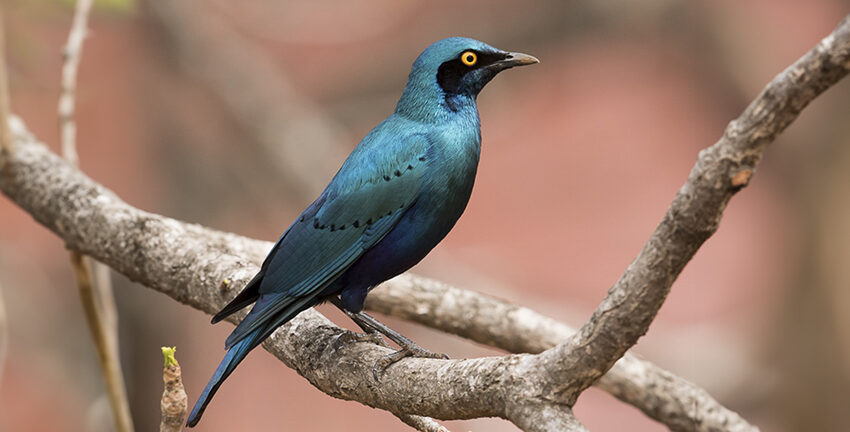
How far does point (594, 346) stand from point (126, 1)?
9.59 ft

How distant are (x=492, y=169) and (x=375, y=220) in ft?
22.2

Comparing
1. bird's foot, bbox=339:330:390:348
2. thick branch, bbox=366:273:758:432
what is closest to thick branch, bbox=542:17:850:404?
bird's foot, bbox=339:330:390:348

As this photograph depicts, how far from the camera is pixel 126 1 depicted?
3.86 meters

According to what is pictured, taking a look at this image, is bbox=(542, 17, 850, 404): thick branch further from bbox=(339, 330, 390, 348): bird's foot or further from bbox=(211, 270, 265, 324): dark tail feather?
bbox=(211, 270, 265, 324): dark tail feather

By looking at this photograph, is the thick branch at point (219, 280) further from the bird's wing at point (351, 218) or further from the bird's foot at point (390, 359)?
the bird's wing at point (351, 218)

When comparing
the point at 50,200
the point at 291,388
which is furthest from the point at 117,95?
the point at 50,200

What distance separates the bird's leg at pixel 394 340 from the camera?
2244 millimetres

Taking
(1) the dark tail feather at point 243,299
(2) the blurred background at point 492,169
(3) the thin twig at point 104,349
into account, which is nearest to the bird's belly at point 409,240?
(1) the dark tail feather at point 243,299

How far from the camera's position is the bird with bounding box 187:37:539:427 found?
95.0 inches

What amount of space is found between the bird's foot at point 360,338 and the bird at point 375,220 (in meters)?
0.04

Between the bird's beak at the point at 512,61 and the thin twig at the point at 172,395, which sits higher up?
the bird's beak at the point at 512,61

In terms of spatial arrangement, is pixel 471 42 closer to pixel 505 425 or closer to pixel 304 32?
pixel 505 425

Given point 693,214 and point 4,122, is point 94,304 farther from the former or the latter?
point 693,214

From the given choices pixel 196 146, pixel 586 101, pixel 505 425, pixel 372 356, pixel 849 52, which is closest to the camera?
pixel 849 52
